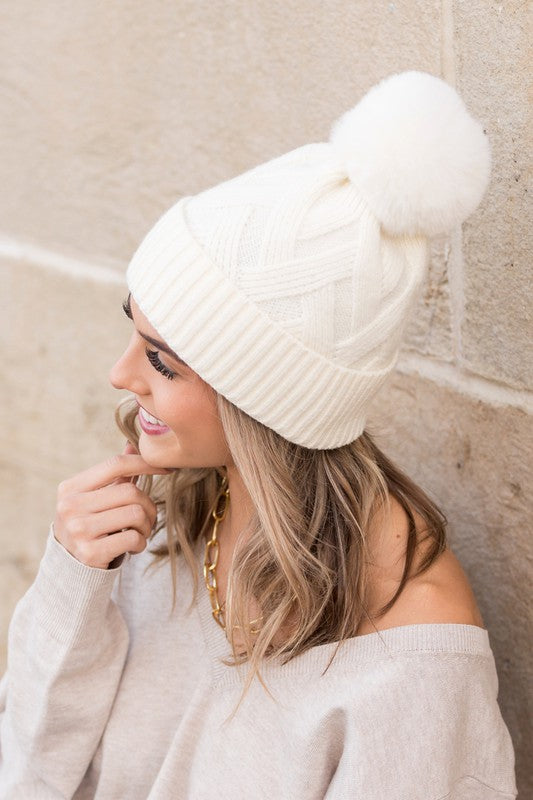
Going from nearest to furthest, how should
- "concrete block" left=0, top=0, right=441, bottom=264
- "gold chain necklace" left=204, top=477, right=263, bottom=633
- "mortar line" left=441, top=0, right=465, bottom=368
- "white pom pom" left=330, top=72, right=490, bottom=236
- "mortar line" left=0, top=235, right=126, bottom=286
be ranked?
"white pom pom" left=330, top=72, right=490, bottom=236, "mortar line" left=441, top=0, right=465, bottom=368, "gold chain necklace" left=204, top=477, right=263, bottom=633, "concrete block" left=0, top=0, right=441, bottom=264, "mortar line" left=0, top=235, right=126, bottom=286

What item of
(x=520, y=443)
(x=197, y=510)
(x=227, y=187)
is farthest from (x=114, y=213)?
(x=520, y=443)

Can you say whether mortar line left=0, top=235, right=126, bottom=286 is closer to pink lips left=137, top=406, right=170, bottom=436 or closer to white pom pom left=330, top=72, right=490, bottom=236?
pink lips left=137, top=406, right=170, bottom=436

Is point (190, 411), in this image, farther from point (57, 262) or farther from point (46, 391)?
point (46, 391)

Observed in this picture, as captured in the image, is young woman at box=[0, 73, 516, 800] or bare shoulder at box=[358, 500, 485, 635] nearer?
young woman at box=[0, 73, 516, 800]

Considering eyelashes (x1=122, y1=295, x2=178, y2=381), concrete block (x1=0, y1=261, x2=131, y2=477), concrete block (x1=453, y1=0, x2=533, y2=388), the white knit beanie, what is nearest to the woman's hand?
eyelashes (x1=122, y1=295, x2=178, y2=381)

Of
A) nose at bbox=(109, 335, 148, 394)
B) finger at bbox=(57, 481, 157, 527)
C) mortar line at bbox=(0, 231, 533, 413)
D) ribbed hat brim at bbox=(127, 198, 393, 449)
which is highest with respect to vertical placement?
ribbed hat brim at bbox=(127, 198, 393, 449)

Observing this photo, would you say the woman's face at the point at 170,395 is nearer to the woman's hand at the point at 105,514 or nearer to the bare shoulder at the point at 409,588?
the woman's hand at the point at 105,514

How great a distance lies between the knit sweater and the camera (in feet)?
4.09

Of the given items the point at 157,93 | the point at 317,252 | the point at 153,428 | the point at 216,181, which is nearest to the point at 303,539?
the point at 153,428

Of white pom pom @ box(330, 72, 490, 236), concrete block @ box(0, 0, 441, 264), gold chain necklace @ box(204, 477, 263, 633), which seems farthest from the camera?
concrete block @ box(0, 0, 441, 264)

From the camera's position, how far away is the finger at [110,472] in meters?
1.51

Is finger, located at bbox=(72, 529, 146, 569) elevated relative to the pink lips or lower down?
lower down

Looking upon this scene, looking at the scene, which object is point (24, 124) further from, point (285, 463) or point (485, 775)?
point (485, 775)

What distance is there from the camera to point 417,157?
1.16 metres
